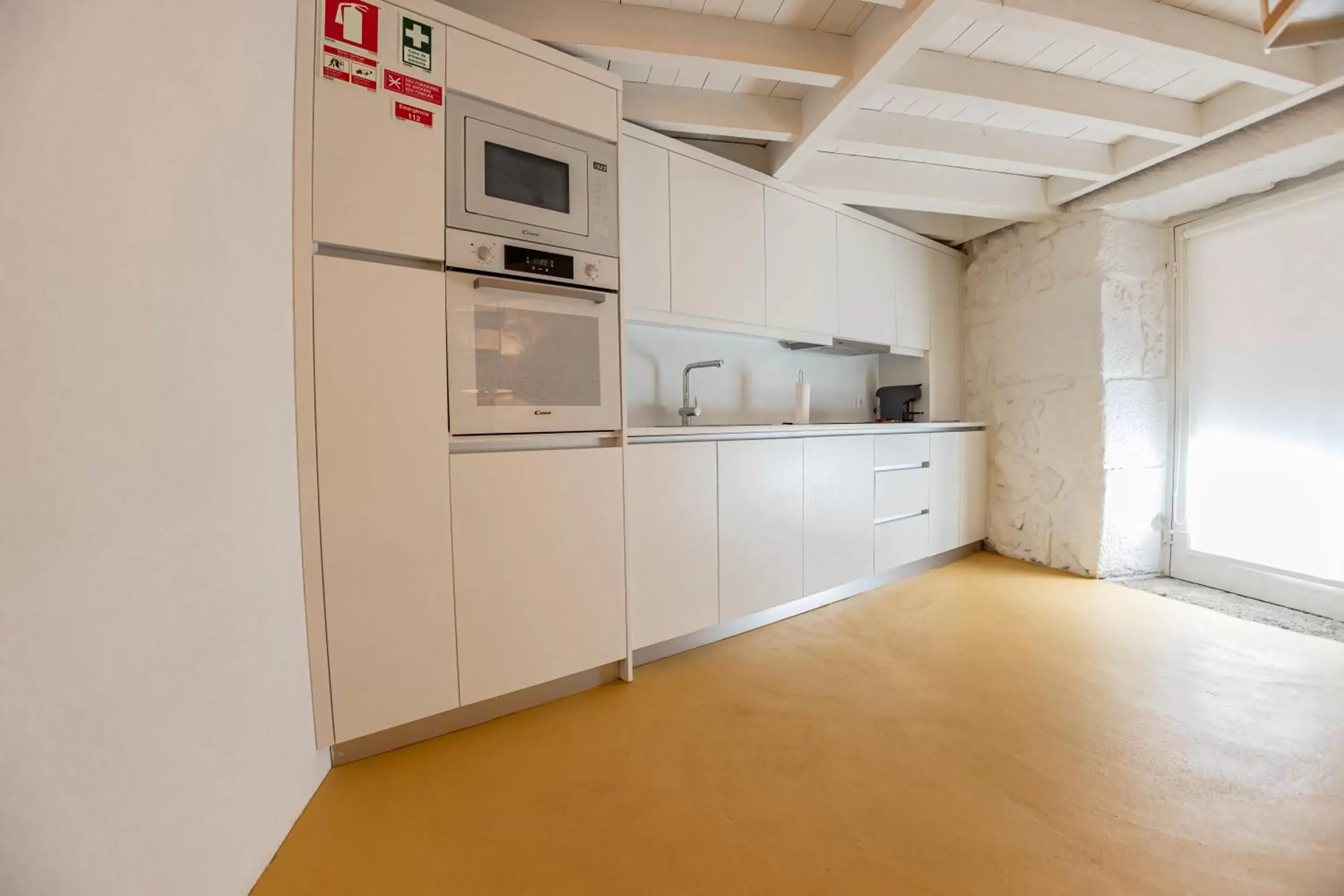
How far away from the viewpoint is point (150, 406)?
78cm

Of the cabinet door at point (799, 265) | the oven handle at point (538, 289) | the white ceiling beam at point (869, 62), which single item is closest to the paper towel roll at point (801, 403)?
the cabinet door at point (799, 265)

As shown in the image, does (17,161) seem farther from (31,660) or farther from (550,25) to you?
(550,25)

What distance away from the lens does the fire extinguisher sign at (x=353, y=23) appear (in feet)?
4.28

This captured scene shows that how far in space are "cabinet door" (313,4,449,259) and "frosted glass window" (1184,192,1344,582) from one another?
13.0 feet

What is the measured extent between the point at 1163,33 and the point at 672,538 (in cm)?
256

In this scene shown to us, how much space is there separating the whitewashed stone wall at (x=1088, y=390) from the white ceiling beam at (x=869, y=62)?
191cm

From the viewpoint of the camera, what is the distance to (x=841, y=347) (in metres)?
3.03

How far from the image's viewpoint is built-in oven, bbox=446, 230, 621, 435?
4.91 ft

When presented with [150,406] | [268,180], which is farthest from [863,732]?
[268,180]

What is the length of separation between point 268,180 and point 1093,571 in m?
4.22

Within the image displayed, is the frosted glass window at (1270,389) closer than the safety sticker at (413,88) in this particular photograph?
No

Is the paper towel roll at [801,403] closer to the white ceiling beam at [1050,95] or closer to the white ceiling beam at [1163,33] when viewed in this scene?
the white ceiling beam at [1050,95]

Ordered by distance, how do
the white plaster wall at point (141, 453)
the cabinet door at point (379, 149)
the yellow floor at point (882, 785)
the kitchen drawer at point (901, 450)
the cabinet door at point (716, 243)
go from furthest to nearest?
1. the kitchen drawer at point (901, 450)
2. the cabinet door at point (716, 243)
3. the cabinet door at point (379, 149)
4. the yellow floor at point (882, 785)
5. the white plaster wall at point (141, 453)

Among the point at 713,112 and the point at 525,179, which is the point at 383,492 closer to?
the point at 525,179
